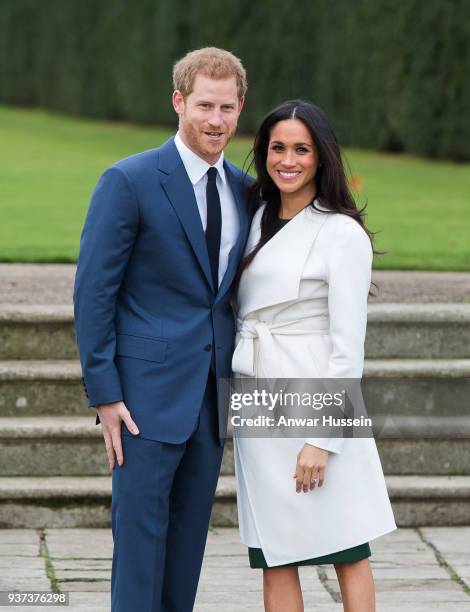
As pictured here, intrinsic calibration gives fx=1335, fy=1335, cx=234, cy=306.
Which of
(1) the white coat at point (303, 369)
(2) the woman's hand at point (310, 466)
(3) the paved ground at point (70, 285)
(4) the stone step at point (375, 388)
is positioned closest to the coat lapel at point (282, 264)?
(1) the white coat at point (303, 369)

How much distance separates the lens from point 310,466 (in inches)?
140

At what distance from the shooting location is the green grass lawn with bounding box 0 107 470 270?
786 centimetres

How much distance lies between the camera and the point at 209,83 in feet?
11.8

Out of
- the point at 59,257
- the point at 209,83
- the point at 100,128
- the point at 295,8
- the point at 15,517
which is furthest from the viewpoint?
the point at 100,128

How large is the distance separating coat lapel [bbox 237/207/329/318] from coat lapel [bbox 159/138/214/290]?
12cm

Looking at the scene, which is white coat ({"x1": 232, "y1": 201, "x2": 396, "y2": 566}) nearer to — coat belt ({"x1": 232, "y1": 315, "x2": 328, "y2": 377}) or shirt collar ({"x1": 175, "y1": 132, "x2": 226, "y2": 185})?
coat belt ({"x1": 232, "y1": 315, "x2": 328, "y2": 377})

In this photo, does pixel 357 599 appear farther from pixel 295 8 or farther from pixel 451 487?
pixel 295 8

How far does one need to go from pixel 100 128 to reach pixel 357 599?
15956mm

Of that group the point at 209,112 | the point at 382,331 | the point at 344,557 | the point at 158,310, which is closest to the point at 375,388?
the point at 382,331

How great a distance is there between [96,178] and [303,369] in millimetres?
8434

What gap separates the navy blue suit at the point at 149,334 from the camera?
11.7 ft

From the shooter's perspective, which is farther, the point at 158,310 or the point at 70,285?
the point at 70,285

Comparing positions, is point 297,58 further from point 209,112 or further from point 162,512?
point 162,512

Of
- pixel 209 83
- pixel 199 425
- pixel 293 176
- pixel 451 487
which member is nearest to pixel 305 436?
pixel 199 425
